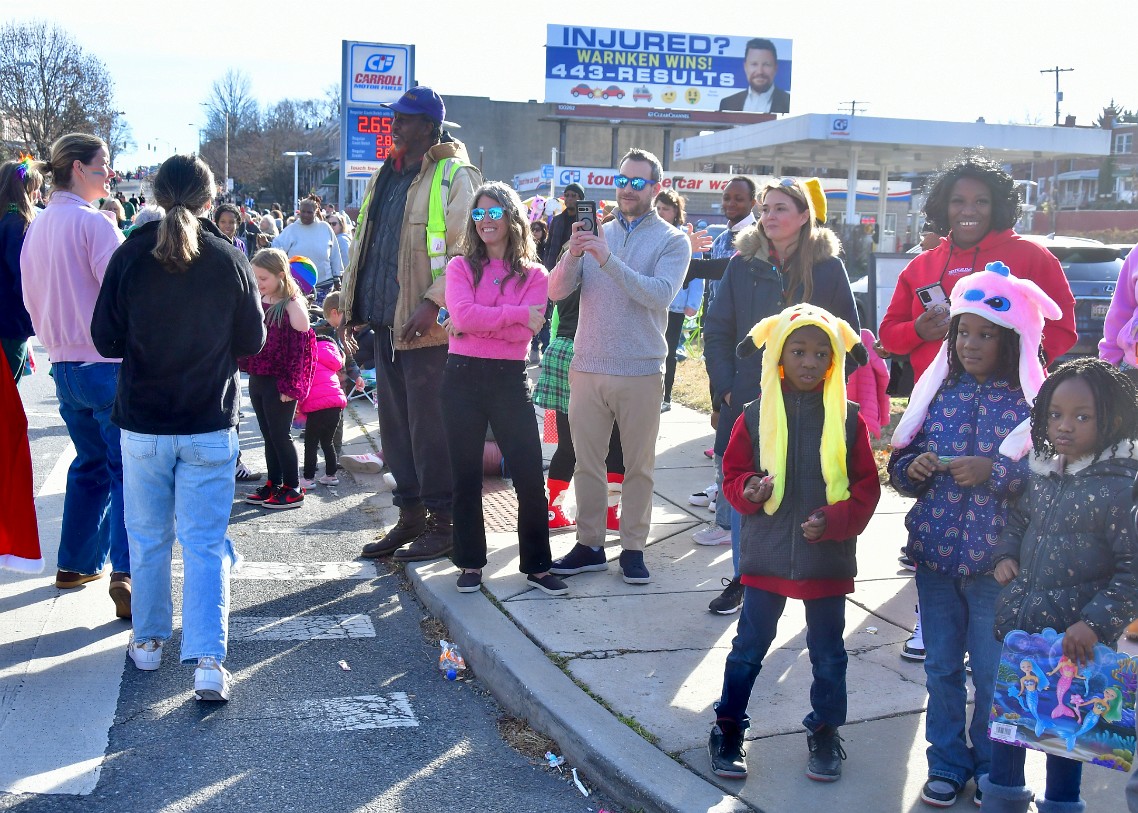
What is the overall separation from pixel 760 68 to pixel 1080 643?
213 feet

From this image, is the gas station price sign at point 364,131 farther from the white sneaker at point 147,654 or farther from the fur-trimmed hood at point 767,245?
the white sneaker at point 147,654

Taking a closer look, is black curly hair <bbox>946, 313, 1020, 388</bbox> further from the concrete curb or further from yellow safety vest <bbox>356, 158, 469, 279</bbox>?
yellow safety vest <bbox>356, 158, 469, 279</bbox>

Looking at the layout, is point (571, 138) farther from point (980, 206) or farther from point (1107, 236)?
point (980, 206)

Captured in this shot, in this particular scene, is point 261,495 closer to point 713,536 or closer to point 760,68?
point 713,536

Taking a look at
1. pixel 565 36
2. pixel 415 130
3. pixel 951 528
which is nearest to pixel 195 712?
pixel 951 528

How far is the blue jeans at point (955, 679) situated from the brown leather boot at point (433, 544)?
3.17m

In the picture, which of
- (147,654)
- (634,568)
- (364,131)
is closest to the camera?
(147,654)

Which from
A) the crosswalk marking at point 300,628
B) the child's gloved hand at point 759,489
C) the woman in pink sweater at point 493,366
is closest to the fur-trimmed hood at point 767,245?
the woman in pink sweater at point 493,366

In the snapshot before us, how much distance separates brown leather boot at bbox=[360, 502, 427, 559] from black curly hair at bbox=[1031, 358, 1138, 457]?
403 cm

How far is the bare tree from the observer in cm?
4659

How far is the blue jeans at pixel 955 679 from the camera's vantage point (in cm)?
352

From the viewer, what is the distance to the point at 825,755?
367 centimetres

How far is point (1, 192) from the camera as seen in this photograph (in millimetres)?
5691

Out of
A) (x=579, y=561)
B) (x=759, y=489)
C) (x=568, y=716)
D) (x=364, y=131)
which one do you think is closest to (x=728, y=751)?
(x=568, y=716)
